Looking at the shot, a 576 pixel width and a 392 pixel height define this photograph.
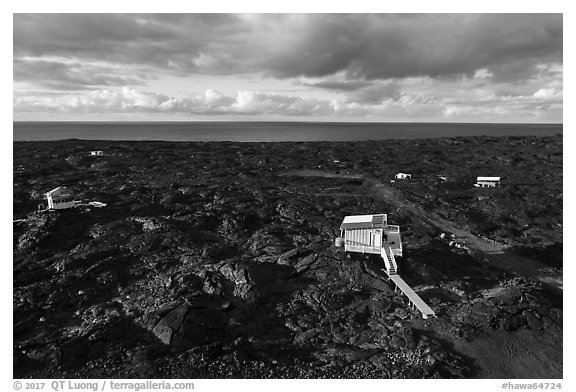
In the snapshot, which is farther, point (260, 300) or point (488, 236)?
point (488, 236)

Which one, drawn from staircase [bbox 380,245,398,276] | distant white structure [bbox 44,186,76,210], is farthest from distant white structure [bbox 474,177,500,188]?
distant white structure [bbox 44,186,76,210]

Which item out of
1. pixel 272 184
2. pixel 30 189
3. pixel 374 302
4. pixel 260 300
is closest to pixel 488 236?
pixel 374 302

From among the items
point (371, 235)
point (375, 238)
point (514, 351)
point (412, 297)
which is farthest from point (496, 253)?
point (514, 351)

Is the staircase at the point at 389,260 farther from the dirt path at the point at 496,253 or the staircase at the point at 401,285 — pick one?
the dirt path at the point at 496,253

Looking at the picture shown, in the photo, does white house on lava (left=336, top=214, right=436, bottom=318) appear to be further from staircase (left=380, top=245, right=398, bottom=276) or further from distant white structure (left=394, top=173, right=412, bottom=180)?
distant white structure (left=394, top=173, right=412, bottom=180)

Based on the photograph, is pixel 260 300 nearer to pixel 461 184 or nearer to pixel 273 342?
pixel 273 342

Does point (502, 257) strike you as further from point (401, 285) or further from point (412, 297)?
point (412, 297)

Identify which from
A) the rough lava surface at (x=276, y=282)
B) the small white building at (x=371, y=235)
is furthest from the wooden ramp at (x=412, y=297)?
the small white building at (x=371, y=235)
